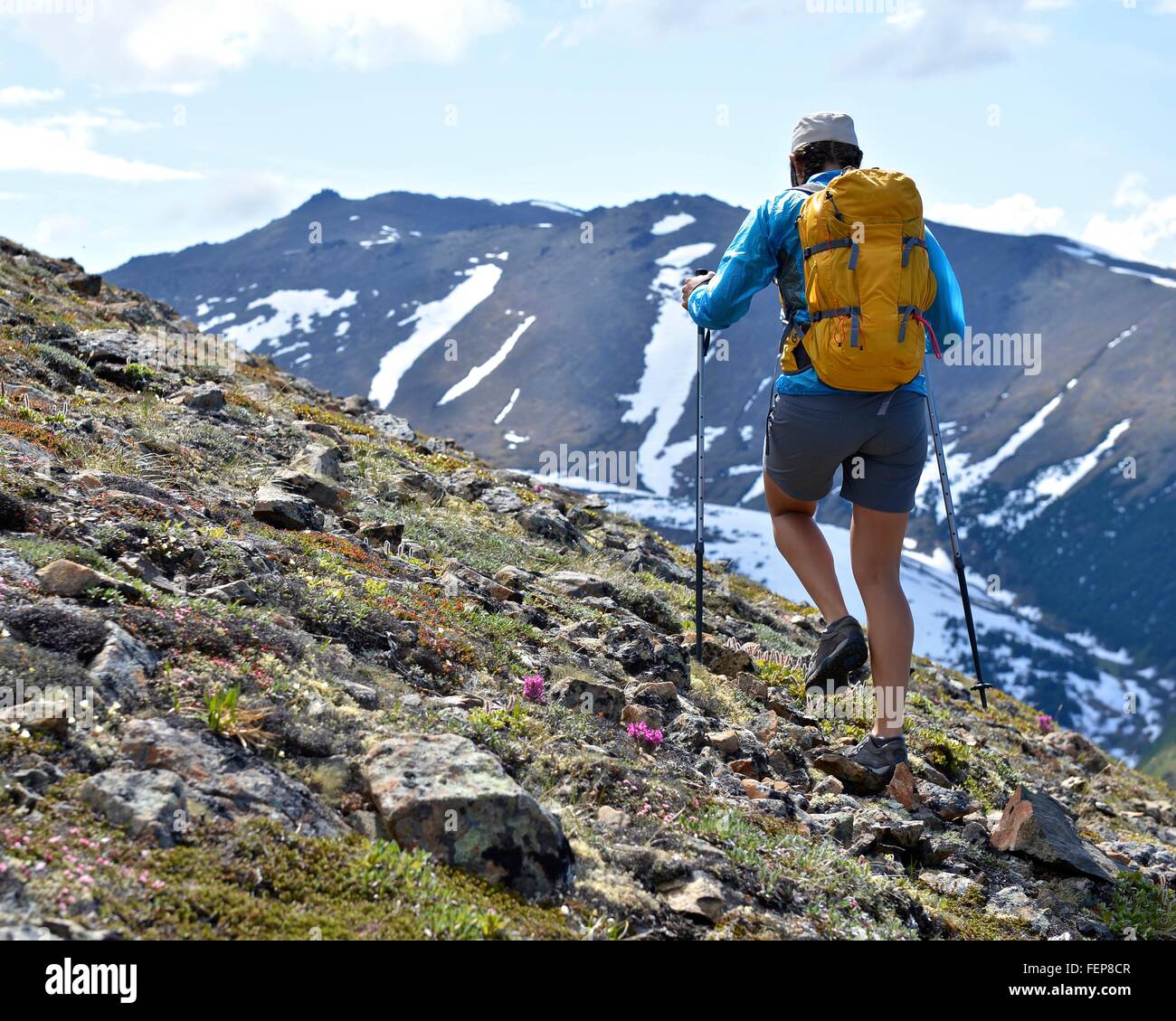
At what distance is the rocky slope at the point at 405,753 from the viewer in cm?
381

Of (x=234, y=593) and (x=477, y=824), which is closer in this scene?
(x=477, y=824)

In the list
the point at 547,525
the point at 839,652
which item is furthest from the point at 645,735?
the point at 547,525

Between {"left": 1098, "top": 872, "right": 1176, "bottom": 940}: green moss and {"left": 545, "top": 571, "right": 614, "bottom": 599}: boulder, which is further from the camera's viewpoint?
{"left": 545, "top": 571, "right": 614, "bottom": 599}: boulder

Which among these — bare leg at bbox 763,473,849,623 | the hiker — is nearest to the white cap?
the hiker

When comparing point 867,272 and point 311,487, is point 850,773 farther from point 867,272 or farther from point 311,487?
A: point 311,487

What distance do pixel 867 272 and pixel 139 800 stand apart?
167 inches

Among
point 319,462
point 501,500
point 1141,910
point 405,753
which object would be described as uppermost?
point 319,462

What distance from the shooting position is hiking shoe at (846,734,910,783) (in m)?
6.73

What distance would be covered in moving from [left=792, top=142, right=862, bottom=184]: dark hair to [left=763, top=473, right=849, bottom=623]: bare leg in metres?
1.93

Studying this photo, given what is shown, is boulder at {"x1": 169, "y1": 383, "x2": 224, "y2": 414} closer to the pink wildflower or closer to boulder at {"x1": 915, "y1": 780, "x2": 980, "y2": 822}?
the pink wildflower

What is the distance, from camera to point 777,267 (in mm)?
6098

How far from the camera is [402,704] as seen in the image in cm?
557
